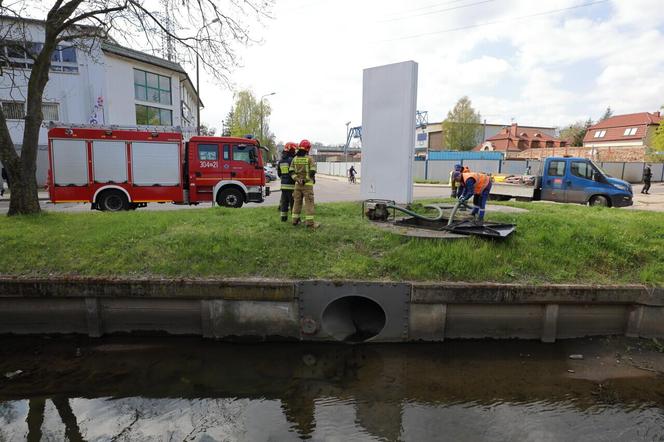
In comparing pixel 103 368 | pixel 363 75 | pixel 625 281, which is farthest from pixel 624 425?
pixel 363 75

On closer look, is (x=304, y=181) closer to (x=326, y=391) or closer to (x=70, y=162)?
(x=326, y=391)

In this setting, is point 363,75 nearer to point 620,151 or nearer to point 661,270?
point 661,270

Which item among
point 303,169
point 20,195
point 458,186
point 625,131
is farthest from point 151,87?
point 625,131

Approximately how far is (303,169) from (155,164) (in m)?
8.39

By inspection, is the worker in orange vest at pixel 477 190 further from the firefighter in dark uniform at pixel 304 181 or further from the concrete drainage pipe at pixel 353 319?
the concrete drainage pipe at pixel 353 319

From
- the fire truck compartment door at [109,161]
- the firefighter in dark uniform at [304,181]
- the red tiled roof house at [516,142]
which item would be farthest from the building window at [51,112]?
the red tiled roof house at [516,142]

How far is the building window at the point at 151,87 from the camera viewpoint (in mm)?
29375

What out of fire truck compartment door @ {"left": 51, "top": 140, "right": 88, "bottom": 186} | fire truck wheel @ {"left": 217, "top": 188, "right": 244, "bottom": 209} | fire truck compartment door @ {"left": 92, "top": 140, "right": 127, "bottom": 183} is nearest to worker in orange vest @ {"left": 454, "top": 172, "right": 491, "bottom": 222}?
fire truck wheel @ {"left": 217, "top": 188, "right": 244, "bottom": 209}

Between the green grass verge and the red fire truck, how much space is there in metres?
6.17

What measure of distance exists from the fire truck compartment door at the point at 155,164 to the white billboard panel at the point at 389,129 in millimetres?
7067

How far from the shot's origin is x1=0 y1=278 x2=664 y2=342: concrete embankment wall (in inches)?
212

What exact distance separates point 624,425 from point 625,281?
254cm

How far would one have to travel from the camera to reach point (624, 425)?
3.85 m

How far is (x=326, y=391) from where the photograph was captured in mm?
4395
